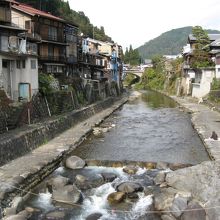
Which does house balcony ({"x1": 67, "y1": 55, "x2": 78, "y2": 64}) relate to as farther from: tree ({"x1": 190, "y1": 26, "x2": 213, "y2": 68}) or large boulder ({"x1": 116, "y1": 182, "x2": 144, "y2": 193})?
large boulder ({"x1": 116, "y1": 182, "x2": 144, "y2": 193})

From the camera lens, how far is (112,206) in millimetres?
17781

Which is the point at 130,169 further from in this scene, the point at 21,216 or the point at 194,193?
the point at 21,216

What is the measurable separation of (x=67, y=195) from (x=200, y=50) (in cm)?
5043

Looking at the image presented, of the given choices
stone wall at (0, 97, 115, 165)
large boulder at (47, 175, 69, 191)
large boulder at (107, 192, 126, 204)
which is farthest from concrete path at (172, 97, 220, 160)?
stone wall at (0, 97, 115, 165)

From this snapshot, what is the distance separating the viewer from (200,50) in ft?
208

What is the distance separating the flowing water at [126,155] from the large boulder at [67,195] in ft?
0.87

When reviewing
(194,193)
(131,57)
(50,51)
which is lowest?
(194,193)

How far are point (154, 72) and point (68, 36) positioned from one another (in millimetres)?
71004

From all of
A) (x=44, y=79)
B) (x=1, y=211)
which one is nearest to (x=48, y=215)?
(x=1, y=211)

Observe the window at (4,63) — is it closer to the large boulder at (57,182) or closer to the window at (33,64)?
the window at (33,64)

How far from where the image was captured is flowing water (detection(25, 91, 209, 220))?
17141 mm

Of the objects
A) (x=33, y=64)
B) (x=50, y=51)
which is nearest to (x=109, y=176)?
(x=33, y=64)

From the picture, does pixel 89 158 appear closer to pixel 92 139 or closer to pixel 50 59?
pixel 92 139

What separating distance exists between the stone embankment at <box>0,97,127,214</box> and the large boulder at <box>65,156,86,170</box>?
75 cm
